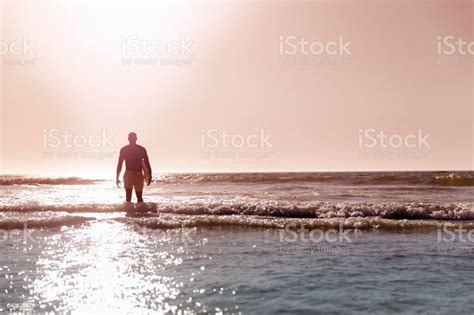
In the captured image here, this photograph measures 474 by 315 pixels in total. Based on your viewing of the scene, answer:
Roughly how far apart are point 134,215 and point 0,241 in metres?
4.04

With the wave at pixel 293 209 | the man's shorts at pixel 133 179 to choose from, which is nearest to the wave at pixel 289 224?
the wave at pixel 293 209

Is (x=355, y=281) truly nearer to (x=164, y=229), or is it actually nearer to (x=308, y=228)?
(x=308, y=228)

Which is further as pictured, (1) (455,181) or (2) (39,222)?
(1) (455,181)

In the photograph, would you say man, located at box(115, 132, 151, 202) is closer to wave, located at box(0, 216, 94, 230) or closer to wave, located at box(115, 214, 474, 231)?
wave, located at box(0, 216, 94, 230)

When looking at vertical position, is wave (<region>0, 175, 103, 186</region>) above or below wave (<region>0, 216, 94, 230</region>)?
below

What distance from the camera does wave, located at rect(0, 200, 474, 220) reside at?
46.5ft

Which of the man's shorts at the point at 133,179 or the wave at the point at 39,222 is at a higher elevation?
the man's shorts at the point at 133,179

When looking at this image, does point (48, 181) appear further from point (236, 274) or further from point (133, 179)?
point (236, 274)

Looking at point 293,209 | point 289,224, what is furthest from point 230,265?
point 293,209

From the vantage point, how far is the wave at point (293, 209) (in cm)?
1416

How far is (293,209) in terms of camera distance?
14.7 meters

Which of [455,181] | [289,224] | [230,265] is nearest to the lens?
[230,265]

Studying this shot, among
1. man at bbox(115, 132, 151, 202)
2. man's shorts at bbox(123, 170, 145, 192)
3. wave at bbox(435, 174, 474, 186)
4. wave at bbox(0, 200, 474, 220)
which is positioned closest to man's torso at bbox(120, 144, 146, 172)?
man at bbox(115, 132, 151, 202)

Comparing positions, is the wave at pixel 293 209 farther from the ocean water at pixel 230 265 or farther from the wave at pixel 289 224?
the wave at pixel 289 224
